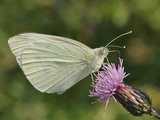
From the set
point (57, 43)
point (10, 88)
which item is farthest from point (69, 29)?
point (57, 43)

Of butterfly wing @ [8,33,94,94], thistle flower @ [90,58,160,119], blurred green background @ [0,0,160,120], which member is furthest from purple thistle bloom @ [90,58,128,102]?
blurred green background @ [0,0,160,120]

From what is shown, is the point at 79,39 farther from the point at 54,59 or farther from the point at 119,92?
the point at 119,92

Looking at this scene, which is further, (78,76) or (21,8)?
(21,8)

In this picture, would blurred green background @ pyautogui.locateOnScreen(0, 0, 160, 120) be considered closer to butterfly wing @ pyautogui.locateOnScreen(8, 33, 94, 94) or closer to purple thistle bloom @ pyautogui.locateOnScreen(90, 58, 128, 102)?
butterfly wing @ pyautogui.locateOnScreen(8, 33, 94, 94)

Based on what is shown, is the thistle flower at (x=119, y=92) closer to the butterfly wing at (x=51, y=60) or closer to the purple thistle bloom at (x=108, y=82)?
the purple thistle bloom at (x=108, y=82)

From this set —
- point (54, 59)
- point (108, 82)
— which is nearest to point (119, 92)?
point (108, 82)

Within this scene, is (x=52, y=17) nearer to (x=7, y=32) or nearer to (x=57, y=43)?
(x=7, y=32)

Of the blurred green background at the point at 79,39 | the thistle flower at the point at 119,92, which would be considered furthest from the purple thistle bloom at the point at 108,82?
the blurred green background at the point at 79,39
